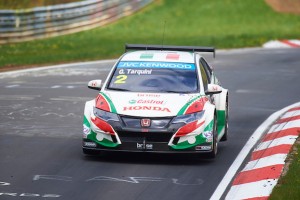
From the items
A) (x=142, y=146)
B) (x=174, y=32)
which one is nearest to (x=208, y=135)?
(x=142, y=146)

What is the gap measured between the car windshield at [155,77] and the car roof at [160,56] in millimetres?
113

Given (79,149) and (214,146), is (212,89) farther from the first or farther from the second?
(79,149)

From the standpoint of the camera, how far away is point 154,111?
13539mm

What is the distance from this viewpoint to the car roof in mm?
15188

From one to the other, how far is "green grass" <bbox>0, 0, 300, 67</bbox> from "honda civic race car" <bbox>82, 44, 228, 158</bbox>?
1436 cm

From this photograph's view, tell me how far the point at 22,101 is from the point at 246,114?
176 inches

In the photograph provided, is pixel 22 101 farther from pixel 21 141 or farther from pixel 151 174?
pixel 151 174

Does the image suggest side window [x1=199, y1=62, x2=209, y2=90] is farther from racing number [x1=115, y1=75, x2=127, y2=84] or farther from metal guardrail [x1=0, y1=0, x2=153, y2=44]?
metal guardrail [x1=0, y1=0, x2=153, y2=44]

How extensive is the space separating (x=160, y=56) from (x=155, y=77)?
2.26 feet

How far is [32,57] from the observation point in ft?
101

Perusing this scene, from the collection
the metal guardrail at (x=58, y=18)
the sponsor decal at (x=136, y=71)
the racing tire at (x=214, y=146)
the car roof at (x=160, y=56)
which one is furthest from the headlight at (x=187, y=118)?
the metal guardrail at (x=58, y=18)

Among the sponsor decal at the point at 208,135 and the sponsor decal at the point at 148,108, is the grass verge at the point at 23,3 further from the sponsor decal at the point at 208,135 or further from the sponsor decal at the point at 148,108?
the sponsor decal at the point at 208,135

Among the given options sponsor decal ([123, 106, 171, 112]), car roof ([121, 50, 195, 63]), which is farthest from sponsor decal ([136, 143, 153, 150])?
car roof ([121, 50, 195, 63])

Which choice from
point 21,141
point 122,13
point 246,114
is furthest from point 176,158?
point 122,13
